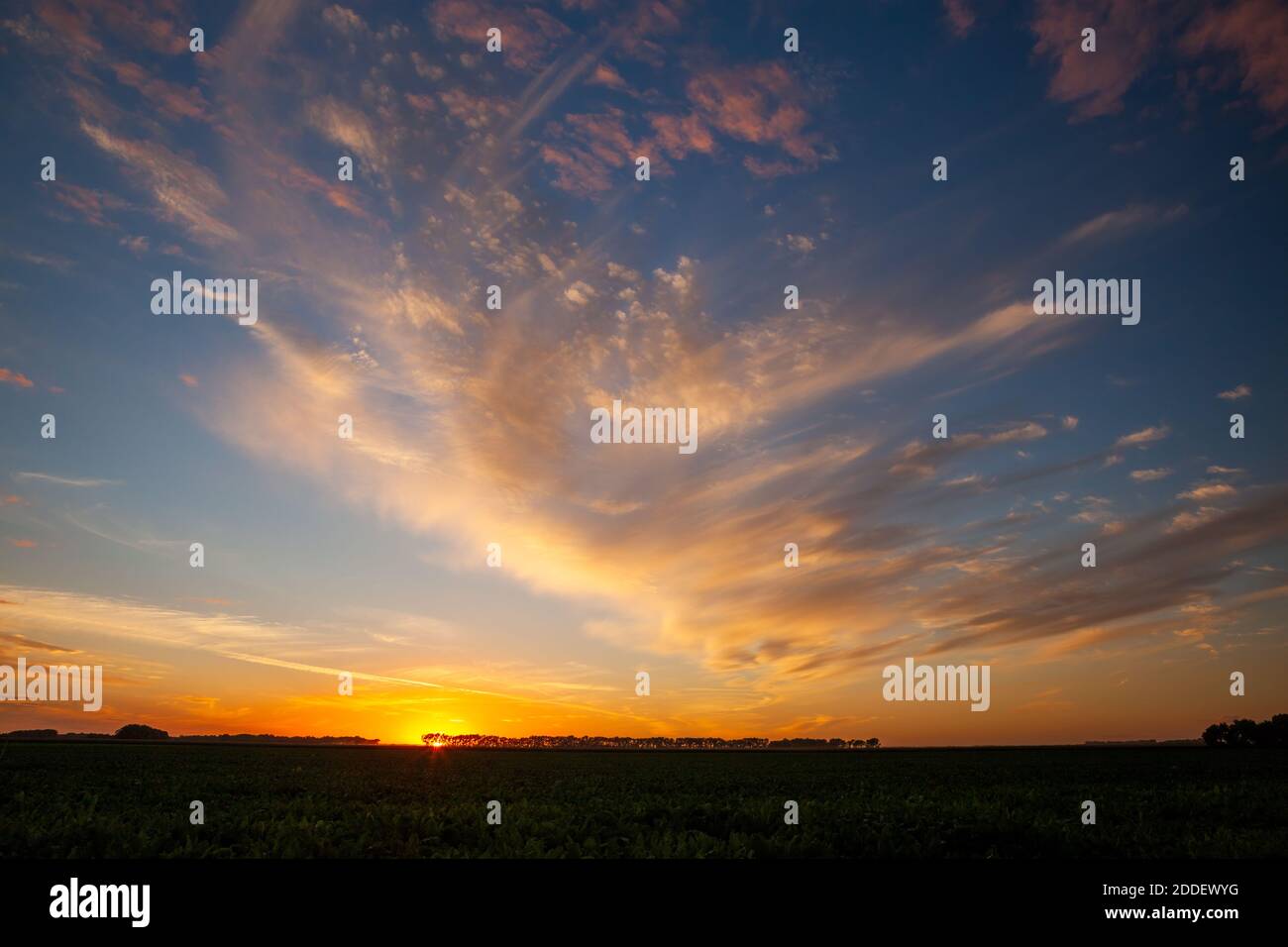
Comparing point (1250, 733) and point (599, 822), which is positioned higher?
point (599, 822)

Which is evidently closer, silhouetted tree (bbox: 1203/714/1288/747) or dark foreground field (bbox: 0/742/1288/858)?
dark foreground field (bbox: 0/742/1288/858)

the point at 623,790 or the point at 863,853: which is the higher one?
the point at 863,853

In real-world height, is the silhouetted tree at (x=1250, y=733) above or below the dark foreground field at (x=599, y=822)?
below

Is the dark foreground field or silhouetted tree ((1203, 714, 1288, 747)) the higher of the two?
the dark foreground field

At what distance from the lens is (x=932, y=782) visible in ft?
111

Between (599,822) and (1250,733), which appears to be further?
(1250,733)

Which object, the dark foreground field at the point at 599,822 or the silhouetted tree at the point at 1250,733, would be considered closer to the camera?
the dark foreground field at the point at 599,822
